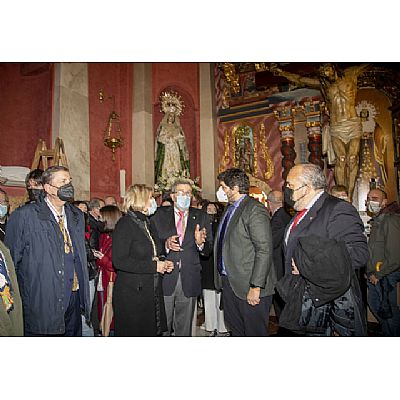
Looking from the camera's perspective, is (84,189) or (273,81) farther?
(273,81)

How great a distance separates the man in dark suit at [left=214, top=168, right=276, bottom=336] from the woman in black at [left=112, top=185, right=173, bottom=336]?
0.45 meters

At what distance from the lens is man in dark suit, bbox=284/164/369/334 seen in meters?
2.38

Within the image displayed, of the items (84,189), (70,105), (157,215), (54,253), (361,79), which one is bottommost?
(54,253)

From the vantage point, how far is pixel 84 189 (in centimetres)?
657

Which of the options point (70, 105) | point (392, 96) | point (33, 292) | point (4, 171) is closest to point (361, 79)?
point (392, 96)

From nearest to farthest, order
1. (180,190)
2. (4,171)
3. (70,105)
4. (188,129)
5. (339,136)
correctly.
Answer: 1. (180,190)
2. (4,171)
3. (70,105)
4. (339,136)
5. (188,129)

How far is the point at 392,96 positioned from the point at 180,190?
211 inches

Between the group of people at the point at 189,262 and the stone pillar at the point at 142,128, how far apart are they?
3.92 metres

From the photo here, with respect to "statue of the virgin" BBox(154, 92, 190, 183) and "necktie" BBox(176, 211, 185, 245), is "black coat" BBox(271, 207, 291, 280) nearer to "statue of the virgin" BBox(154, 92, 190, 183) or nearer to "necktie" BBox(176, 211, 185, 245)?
"necktie" BBox(176, 211, 185, 245)

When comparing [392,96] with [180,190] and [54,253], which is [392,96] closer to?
[180,190]

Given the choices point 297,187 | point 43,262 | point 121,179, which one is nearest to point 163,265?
point 43,262

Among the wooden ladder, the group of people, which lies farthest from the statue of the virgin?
the group of people

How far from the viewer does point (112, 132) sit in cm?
730

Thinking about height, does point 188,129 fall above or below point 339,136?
above
